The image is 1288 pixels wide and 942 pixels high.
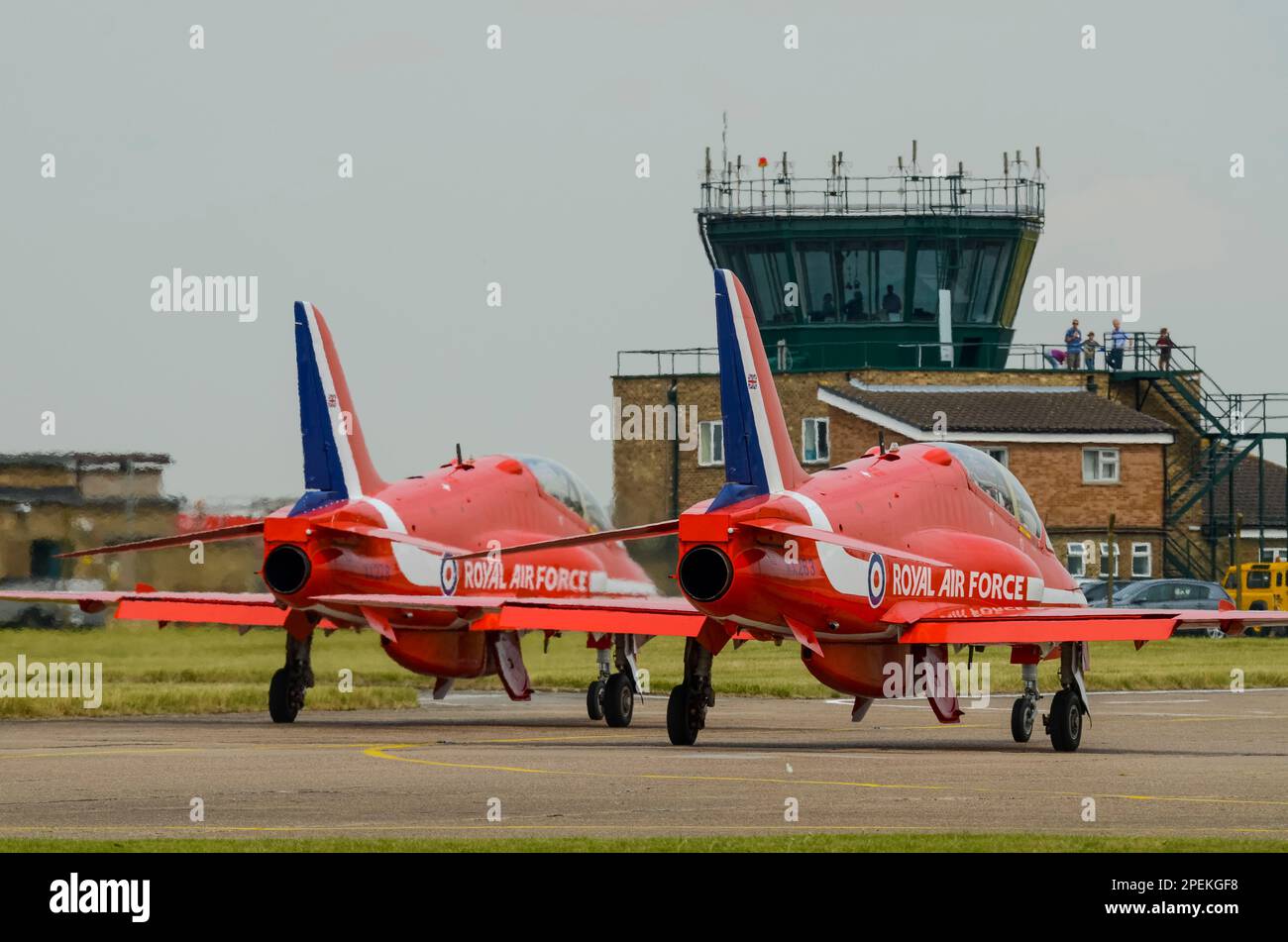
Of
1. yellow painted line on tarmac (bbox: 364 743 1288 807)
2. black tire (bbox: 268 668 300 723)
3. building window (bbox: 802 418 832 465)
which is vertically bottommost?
yellow painted line on tarmac (bbox: 364 743 1288 807)

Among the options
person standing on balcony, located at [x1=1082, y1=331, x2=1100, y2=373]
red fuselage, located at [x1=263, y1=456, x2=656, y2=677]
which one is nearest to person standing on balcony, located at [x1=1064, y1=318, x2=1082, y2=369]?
person standing on balcony, located at [x1=1082, y1=331, x2=1100, y2=373]

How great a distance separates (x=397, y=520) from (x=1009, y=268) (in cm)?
4799

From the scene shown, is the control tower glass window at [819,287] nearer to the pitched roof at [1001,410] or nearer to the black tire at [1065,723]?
the pitched roof at [1001,410]

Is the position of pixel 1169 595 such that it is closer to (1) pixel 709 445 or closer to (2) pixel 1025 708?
(1) pixel 709 445

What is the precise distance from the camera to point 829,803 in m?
19.2

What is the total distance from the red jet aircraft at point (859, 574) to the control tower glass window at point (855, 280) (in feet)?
152

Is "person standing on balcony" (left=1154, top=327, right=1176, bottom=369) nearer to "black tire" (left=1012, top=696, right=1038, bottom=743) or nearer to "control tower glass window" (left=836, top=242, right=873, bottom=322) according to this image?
"control tower glass window" (left=836, top=242, right=873, bottom=322)

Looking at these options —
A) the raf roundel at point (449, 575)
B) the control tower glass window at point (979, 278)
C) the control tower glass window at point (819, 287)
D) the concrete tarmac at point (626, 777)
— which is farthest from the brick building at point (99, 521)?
the control tower glass window at point (979, 278)

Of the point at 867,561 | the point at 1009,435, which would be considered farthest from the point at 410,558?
the point at 1009,435

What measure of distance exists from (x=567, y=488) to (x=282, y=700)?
5.65 meters

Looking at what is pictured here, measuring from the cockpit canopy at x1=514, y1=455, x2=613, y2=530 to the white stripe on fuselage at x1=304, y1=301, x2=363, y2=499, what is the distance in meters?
3.84

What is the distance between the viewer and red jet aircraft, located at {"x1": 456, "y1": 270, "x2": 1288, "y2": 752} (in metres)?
25.0

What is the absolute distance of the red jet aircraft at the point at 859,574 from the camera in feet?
82.1

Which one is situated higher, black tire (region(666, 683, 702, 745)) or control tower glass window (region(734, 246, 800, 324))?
control tower glass window (region(734, 246, 800, 324))
